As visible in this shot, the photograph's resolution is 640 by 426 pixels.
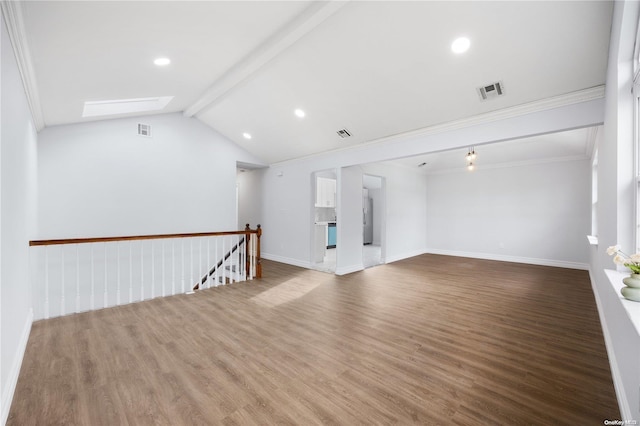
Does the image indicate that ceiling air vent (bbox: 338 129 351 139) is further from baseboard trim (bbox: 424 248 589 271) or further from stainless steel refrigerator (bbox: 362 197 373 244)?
stainless steel refrigerator (bbox: 362 197 373 244)

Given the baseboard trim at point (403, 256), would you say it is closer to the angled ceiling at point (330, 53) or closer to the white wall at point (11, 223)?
the angled ceiling at point (330, 53)

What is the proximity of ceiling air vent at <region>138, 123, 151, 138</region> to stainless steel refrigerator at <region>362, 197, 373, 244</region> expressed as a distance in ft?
23.9

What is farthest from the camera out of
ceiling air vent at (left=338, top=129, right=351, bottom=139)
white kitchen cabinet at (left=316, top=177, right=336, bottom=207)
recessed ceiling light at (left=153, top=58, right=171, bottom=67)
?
white kitchen cabinet at (left=316, top=177, right=336, bottom=207)

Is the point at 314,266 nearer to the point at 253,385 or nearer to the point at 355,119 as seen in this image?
the point at 355,119

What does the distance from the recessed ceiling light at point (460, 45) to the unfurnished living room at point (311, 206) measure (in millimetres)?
19

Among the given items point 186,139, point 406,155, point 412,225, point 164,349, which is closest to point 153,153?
point 186,139

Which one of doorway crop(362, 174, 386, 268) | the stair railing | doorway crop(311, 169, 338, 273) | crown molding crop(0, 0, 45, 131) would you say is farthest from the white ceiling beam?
doorway crop(362, 174, 386, 268)

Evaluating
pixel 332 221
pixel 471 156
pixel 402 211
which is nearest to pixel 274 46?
pixel 471 156

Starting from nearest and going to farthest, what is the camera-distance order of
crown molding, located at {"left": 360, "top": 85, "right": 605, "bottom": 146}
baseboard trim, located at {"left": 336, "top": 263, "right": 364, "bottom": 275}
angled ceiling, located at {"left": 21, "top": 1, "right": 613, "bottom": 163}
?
angled ceiling, located at {"left": 21, "top": 1, "right": 613, "bottom": 163} < crown molding, located at {"left": 360, "top": 85, "right": 605, "bottom": 146} < baseboard trim, located at {"left": 336, "top": 263, "right": 364, "bottom": 275}

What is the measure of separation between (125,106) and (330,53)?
3948 mm

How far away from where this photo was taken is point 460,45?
2803 mm

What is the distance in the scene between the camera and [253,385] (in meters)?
2.06

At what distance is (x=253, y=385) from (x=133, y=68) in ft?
11.9

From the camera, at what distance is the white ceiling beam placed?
266 centimetres
